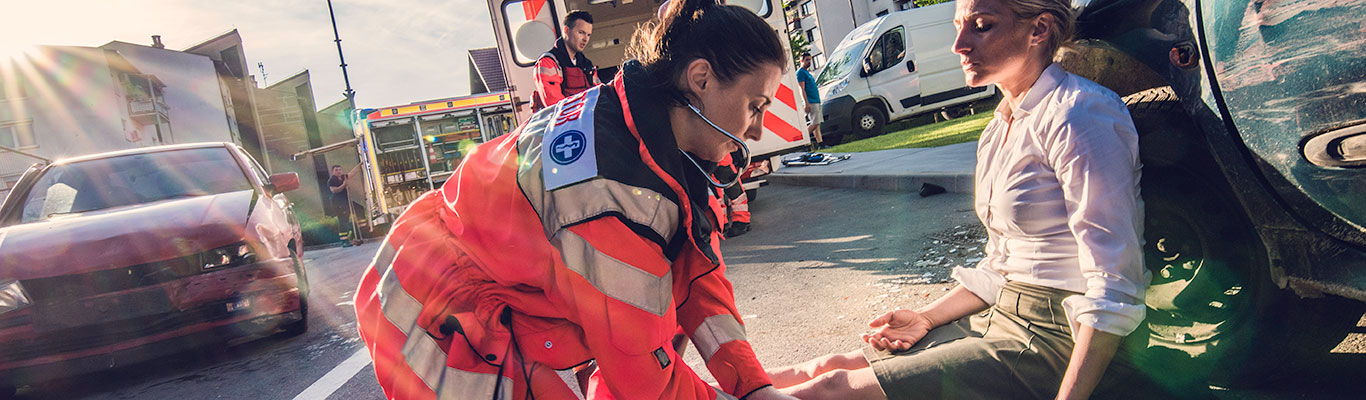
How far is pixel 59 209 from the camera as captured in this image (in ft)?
14.9

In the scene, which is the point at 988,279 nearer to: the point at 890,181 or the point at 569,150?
the point at 569,150

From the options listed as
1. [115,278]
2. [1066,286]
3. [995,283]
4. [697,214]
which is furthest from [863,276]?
[115,278]

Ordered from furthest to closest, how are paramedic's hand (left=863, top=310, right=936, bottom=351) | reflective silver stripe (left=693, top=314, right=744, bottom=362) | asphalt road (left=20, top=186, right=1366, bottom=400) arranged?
asphalt road (left=20, top=186, right=1366, bottom=400), paramedic's hand (left=863, top=310, right=936, bottom=351), reflective silver stripe (left=693, top=314, right=744, bottom=362)

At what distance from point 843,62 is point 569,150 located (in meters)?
13.0

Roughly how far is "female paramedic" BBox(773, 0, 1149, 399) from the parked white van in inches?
452

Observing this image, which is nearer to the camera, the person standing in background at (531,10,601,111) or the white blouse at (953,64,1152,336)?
the white blouse at (953,64,1152,336)

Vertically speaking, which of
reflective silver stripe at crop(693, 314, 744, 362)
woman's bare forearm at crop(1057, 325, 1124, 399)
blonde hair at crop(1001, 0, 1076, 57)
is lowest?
woman's bare forearm at crop(1057, 325, 1124, 399)

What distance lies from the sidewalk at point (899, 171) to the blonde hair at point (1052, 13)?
3894 mm

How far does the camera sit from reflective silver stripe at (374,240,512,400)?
1.34 meters

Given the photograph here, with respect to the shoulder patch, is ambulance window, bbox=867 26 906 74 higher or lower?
higher

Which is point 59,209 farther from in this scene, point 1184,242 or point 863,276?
point 1184,242

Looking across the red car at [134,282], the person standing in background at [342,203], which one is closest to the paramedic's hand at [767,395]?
the red car at [134,282]

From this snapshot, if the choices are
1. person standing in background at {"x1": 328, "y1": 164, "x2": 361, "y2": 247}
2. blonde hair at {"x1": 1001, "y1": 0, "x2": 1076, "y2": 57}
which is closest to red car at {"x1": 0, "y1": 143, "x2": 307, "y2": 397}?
blonde hair at {"x1": 1001, "y1": 0, "x2": 1076, "y2": 57}

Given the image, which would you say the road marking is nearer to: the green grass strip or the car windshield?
the car windshield
